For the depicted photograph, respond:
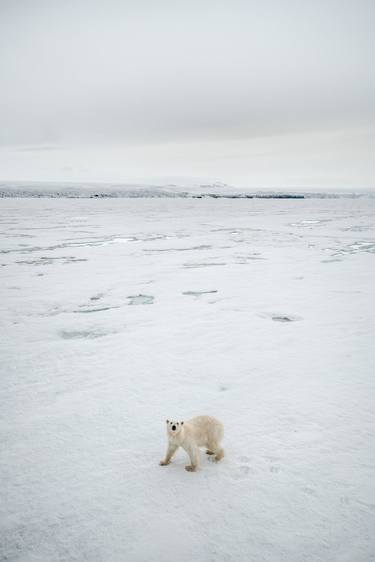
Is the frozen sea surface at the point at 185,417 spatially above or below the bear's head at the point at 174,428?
below

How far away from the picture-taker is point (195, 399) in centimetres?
313

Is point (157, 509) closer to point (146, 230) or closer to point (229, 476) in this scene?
point (229, 476)

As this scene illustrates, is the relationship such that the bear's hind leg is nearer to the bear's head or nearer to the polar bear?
the polar bear

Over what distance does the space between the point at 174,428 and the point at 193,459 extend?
1.10 ft

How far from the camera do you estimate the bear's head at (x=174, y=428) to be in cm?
215

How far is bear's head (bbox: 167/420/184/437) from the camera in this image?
2.15 metres

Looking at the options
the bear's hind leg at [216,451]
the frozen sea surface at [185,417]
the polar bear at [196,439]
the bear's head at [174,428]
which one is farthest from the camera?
the bear's hind leg at [216,451]

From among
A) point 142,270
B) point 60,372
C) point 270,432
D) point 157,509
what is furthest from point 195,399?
point 142,270

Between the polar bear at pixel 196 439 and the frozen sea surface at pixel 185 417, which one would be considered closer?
the frozen sea surface at pixel 185 417

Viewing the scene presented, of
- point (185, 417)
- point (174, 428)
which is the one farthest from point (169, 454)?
point (185, 417)

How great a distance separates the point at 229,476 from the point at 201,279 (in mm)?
5491

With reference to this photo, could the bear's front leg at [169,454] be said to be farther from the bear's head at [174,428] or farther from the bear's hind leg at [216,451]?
the bear's hind leg at [216,451]

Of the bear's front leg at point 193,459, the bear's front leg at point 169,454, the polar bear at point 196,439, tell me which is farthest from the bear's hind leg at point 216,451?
the bear's front leg at point 169,454

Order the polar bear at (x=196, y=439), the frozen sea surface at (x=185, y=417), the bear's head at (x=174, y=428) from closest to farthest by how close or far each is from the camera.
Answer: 1. the frozen sea surface at (x=185, y=417)
2. the bear's head at (x=174, y=428)
3. the polar bear at (x=196, y=439)
